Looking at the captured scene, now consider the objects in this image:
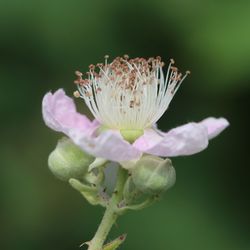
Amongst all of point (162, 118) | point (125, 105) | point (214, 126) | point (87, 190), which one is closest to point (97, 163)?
point (87, 190)

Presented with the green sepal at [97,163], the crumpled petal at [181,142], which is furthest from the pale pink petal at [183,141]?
the green sepal at [97,163]

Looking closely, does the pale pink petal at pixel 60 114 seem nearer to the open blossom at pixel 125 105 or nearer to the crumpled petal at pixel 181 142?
the open blossom at pixel 125 105

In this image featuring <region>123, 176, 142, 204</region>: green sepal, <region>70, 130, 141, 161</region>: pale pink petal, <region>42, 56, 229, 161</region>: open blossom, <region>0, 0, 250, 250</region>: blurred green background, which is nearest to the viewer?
<region>70, 130, 141, 161</region>: pale pink petal

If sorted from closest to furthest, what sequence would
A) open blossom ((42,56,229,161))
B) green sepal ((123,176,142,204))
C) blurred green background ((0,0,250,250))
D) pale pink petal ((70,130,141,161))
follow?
pale pink petal ((70,130,141,161)) < green sepal ((123,176,142,204)) < open blossom ((42,56,229,161)) < blurred green background ((0,0,250,250))

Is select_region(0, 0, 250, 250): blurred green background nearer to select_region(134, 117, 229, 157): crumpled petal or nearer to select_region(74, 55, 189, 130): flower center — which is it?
select_region(74, 55, 189, 130): flower center

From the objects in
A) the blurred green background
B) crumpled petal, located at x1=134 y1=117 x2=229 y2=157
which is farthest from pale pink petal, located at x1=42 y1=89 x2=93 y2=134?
the blurred green background
